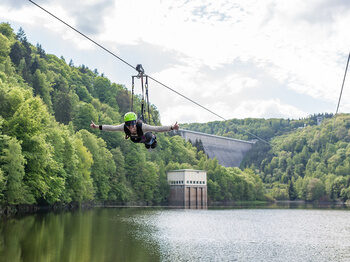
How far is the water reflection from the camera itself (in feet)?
95.3

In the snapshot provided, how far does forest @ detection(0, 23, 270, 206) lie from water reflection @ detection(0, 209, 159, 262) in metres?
10.2

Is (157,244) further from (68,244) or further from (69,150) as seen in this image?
(69,150)

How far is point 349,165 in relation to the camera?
185375mm

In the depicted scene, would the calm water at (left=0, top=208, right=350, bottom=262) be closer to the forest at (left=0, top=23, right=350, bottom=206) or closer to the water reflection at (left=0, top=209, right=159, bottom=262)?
the water reflection at (left=0, top=209, right=159, bottom=262)

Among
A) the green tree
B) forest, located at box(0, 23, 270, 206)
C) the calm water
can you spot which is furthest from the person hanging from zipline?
the green tree

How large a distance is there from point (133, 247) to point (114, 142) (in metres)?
82.7

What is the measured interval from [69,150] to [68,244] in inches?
1671

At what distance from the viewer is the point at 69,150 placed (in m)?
75.2

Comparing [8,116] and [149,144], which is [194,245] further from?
[8,116]

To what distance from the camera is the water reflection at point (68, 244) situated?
95.3 feet

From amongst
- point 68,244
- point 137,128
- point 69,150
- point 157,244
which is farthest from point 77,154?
point 137,128

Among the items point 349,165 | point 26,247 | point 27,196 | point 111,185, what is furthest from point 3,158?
point 349,165

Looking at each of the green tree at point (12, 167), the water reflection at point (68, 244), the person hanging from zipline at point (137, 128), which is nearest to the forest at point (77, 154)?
the green tree at point (12, 167)

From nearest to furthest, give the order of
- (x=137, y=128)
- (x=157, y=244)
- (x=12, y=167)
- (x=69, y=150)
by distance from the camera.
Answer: (x=137, y=128) < (x=157, y=244) < (x=12, y=167) < (x=69, y=150)
